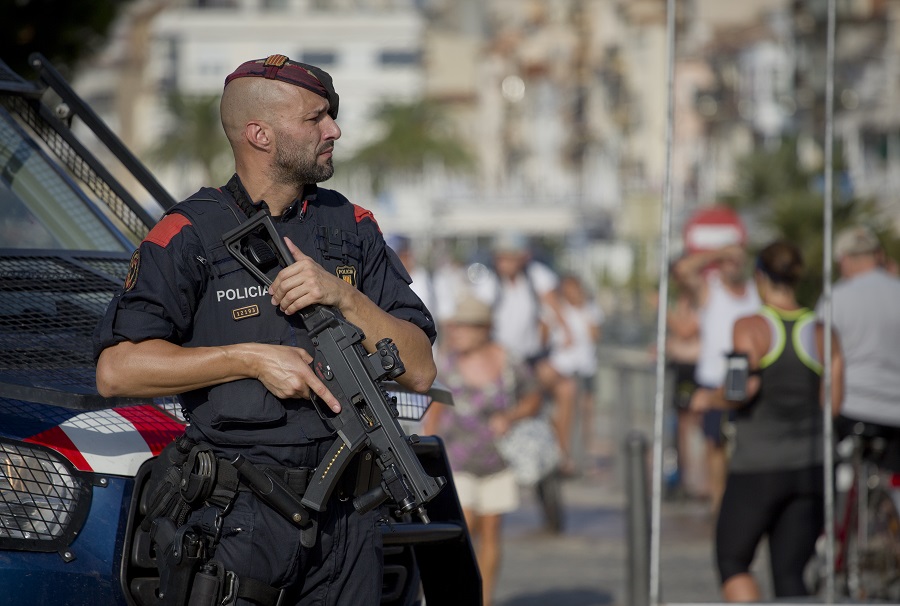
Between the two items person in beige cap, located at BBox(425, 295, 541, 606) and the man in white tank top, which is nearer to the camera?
person in beige cap, located at BBox(425, 295, 541, 606)

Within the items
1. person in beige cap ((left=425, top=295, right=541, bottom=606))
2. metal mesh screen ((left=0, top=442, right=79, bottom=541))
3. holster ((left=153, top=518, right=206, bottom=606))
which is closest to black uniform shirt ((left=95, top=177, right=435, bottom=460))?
holster ((left=153, top=518, right=206, bottom=606))

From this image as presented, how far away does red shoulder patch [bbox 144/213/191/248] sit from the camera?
11.9 feet

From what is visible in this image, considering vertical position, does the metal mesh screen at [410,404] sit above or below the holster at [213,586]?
above

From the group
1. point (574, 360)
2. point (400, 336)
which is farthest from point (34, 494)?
point (574, 360)

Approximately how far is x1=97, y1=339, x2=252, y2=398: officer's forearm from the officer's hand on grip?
1.9 inches

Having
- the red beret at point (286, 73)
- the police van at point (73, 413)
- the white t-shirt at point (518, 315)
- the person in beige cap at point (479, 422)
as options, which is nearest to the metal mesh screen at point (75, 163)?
the police van at point (73, 413)

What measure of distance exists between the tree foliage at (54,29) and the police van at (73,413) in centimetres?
513

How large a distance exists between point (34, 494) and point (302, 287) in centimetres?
87

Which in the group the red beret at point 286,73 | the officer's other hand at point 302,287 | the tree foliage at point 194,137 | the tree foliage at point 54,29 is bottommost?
the officer's other hand at point 302,287

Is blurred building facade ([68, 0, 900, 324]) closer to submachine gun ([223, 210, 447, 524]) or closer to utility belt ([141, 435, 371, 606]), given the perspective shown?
submachine gun ([223, 210, 447, 524])

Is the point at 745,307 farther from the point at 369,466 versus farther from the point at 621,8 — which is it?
the point at 621,8

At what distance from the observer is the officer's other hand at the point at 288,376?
11.5ft

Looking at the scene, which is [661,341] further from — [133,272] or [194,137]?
[194,137]

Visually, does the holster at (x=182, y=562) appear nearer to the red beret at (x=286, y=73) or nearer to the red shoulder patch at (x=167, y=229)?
the red shoulder patch at (x=167, y=229)
